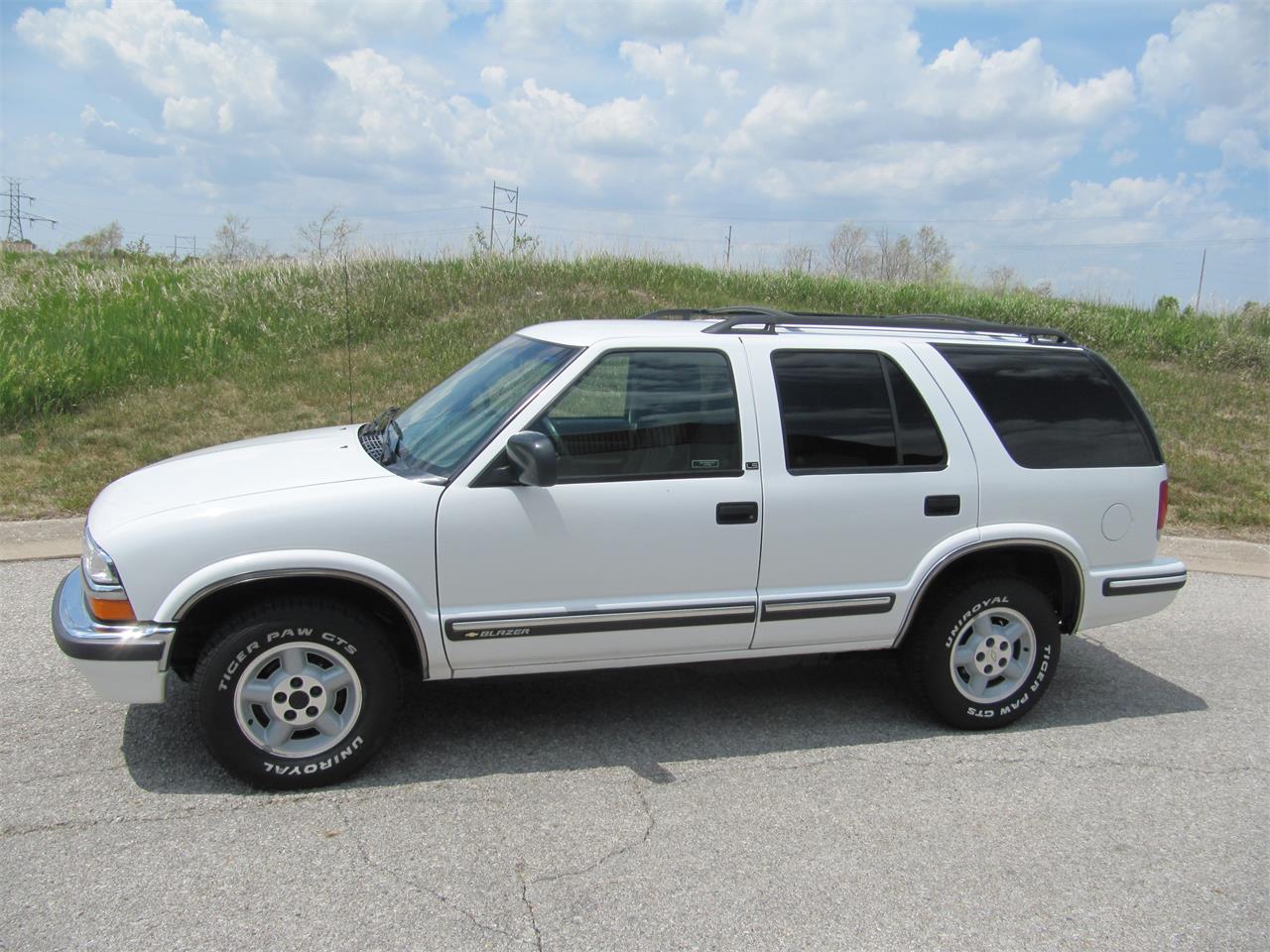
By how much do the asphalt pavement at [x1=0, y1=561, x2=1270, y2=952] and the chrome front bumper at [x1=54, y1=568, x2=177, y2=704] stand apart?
441 mm

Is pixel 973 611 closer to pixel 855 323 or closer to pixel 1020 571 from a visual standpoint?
pixel 1020 571

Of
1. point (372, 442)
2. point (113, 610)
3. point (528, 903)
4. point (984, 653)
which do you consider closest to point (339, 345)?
point (372, 442)

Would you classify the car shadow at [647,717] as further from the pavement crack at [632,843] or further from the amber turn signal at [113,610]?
the amber turn signal at [113,610]

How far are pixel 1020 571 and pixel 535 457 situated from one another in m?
2.57

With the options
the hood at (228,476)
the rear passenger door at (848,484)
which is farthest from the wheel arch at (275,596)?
the rear passenger door at (848,484)

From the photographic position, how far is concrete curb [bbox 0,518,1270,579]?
7.23 meters

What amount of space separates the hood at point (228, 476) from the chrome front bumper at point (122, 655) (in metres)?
0.38

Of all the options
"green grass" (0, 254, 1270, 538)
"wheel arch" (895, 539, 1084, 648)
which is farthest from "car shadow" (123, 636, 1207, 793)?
"green grass" (0, 254, 1270, 538)

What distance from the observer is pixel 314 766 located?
3.98 m

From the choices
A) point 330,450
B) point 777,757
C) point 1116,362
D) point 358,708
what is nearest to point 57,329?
point 330,450

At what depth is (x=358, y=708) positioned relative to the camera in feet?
13.1

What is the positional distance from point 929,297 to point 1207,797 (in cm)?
1314

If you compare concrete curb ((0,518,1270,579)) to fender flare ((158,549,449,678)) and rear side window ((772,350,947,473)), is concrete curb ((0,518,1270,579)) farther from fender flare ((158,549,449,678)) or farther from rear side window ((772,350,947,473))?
rear side window ((772,350,947,473))

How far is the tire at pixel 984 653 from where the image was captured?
4.69m
